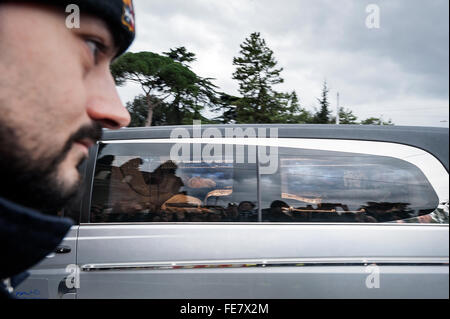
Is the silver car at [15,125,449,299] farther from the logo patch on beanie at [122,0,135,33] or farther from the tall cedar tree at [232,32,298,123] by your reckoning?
the tall cedar tree at [232,32,298,123]

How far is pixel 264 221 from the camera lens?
1889 millimetres

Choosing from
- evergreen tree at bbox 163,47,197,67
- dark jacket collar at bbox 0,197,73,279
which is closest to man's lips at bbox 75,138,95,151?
dark jacket collar at bbox 0,197,73,279

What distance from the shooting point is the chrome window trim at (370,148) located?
1797mm

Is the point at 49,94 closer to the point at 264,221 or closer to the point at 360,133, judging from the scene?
the point at 264,221

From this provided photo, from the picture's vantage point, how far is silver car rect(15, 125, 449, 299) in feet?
5.71

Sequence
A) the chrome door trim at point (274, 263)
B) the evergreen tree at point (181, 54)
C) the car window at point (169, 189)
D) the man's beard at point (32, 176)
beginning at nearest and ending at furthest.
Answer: the man's beard at point (32, 176) → the chrome door trim at point (274, 263) → the car window at point (169, 189) → the evergreen tree at point (181, 54)

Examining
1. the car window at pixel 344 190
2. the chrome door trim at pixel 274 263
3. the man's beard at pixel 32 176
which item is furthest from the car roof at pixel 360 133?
the man's beard at pixel 32 176

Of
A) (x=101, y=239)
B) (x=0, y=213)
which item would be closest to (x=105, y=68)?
(x=0, y=213)

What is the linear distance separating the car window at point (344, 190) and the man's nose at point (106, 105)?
141cm

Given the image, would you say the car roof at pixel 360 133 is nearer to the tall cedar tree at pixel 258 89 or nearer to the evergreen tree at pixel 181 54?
the evergreen tree at pixel 181 54

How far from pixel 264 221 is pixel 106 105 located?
1445 millimetres

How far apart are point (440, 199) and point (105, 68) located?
1998 millimetres

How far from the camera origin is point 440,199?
5.88ft
